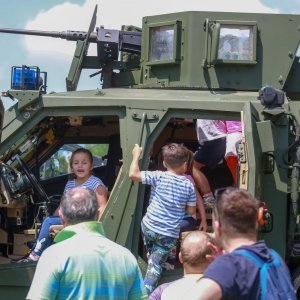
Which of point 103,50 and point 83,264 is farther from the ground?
point 103,50

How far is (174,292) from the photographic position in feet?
11.2

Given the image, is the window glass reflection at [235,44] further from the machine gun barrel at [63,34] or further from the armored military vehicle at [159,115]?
the machine gun barrel at [63,34]

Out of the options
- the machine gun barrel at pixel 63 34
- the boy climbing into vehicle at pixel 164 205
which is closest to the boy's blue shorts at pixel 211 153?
the boy climbing into vehicle at pixel 164 205

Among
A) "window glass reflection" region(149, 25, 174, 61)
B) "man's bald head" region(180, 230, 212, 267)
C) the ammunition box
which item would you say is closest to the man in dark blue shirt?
"man's bald head" region(180, 230, 212, 267)

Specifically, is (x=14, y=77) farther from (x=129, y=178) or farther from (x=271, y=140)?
(x=271, y=140)

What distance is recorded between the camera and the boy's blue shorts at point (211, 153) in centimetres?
596

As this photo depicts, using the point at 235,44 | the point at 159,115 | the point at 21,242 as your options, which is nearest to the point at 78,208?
the point at 159,115

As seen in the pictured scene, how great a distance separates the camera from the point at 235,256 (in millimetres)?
2730

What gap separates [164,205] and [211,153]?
1053mm

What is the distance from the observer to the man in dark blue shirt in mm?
2650

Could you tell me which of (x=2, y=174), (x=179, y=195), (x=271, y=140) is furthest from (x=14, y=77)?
(x=271, y=140)

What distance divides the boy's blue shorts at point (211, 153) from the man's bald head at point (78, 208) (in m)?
2.76

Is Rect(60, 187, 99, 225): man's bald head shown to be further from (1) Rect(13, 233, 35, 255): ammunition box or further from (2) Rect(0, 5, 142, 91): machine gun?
(2) Rect(0, 5, 142, 91): machine gun

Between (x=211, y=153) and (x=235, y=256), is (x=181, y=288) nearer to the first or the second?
(x=235, y=256)
